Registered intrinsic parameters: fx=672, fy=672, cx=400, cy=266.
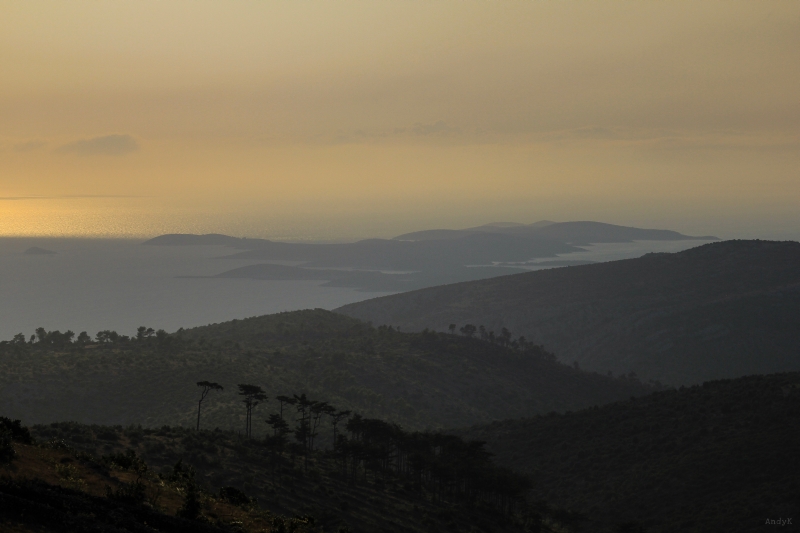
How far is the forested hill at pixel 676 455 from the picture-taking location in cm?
4959

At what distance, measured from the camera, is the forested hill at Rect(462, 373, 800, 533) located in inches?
1953

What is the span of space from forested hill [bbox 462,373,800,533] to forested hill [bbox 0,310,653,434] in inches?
1001

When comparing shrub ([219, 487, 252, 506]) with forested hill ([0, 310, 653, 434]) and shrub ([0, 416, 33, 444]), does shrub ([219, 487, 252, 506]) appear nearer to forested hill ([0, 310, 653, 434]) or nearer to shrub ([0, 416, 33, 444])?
shrub ([0, 416, 33, 444])

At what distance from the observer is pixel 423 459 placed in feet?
159

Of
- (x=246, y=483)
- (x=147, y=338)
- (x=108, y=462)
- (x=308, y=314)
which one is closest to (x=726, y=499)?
(x=246, y=483)

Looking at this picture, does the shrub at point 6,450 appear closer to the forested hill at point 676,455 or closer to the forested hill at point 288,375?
the forested hill at point 676,455

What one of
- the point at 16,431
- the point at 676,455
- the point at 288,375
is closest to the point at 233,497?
the point at 16,431

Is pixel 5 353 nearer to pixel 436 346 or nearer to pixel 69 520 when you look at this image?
pixel 436 346

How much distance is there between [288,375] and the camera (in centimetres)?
9631

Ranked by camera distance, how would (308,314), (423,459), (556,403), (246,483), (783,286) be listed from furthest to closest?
(783,286) < (308,314) < (556,403) < (423,459) < (246,483)

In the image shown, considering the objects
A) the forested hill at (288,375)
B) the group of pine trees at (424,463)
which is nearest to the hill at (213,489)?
the group of pine trees at (424,463)

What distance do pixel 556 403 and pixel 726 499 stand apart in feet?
188

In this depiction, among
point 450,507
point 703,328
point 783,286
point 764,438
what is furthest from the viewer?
point 783,286

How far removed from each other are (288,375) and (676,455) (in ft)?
179
